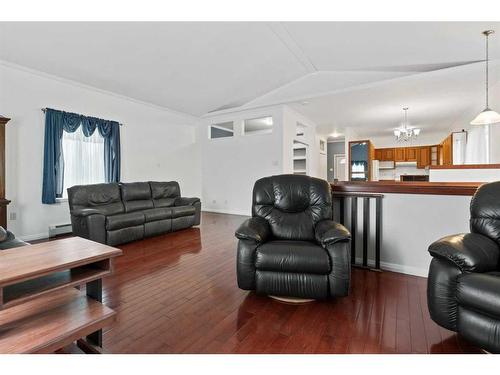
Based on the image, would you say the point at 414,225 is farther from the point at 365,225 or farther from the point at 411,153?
the point at 411,153

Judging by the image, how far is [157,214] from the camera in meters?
4.21

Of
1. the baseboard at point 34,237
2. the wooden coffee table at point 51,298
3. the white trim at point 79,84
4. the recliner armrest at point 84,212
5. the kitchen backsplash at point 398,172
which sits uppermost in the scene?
the white trim at point 79,84

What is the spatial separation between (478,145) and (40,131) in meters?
8.62

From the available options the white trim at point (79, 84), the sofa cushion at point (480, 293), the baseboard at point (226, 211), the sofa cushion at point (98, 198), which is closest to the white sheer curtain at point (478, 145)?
the sofa cushion at point (480, 293)

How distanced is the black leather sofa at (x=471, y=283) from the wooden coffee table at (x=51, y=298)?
6.50 ft

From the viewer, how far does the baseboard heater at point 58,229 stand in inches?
168

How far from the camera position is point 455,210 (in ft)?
8.25

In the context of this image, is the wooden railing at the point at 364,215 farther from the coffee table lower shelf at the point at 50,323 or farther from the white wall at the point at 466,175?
the coffee table lower shelf at the point at 50,323

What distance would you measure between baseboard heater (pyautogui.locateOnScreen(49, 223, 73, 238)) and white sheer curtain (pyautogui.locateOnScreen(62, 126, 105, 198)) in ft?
1.89

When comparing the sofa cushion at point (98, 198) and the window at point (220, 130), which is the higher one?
the window at point (220, 130)

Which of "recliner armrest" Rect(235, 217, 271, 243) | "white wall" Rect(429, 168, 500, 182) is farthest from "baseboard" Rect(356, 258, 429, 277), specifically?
"white wall" Rect(429, 168, 500, 182)

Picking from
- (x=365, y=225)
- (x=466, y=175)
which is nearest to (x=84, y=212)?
(x=365, y=225)

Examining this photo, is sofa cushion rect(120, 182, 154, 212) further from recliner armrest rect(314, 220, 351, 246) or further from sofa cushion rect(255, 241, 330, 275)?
recliner armrest rect(314, 220, 351, 246)

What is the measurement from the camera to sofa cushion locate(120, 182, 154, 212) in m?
4.40
